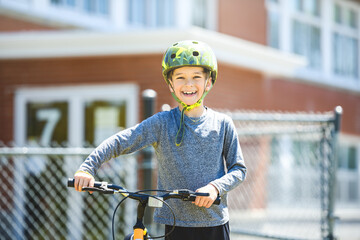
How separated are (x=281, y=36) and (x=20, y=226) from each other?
728cm

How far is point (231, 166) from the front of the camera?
316 centimetres

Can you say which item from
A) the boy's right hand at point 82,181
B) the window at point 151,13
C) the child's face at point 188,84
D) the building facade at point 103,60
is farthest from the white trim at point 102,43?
the boy's right hand at point 82,181

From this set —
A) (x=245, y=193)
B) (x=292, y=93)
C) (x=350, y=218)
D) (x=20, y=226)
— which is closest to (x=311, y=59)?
(x=292, y=93)

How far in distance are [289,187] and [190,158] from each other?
19.6 ft

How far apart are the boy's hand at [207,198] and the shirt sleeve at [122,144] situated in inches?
16.9

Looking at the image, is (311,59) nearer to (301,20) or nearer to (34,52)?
(301,20)

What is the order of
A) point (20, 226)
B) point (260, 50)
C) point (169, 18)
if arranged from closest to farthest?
point (20, 226) < point (260, 50) < point (169, 18)

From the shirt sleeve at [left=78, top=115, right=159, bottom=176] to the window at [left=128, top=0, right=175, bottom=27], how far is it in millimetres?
7168

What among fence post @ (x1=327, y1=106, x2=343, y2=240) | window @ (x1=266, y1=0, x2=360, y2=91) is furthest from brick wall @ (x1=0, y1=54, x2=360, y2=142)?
fence post @ (x1=327, y1=106, x2=343, y2=240)

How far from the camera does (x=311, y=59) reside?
1417 cm

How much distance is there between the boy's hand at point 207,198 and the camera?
111 inches

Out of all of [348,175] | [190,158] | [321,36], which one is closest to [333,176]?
[190,158]

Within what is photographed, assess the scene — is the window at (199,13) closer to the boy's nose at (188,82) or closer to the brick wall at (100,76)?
the brick wall at (100,76)

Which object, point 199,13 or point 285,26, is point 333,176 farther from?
point 285,26
